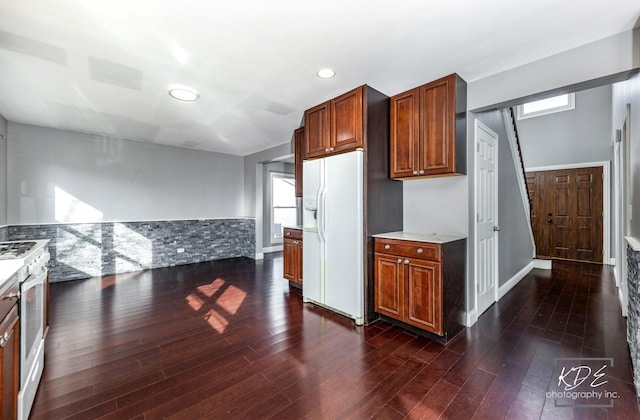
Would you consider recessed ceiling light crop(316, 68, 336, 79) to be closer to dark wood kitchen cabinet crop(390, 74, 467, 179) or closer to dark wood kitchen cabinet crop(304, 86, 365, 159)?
dark wood kitchen cabinet crop(304, 86, 365, 159)

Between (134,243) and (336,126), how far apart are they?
4.40 m

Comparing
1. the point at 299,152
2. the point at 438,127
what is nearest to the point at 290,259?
the point at 299,152

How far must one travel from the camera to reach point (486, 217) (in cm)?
314

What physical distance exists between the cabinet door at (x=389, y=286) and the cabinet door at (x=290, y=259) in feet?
4.78

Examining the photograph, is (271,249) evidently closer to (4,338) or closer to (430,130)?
(430,130)

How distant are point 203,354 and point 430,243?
2.08 meters

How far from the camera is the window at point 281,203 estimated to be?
7.25 meters

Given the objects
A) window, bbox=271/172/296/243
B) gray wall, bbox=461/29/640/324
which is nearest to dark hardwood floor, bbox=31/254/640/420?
gray wall, bbox=461/29/640/324

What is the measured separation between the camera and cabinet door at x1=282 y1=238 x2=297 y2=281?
405 centimetres

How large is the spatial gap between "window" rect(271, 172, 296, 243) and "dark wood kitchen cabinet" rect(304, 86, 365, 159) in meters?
3.85

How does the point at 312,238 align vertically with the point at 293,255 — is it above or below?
above

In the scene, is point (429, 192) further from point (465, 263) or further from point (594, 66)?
point (594, 66)

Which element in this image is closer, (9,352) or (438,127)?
(9,352)

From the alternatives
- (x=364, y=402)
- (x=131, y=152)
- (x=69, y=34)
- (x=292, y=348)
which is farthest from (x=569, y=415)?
(x=131, y=152)
